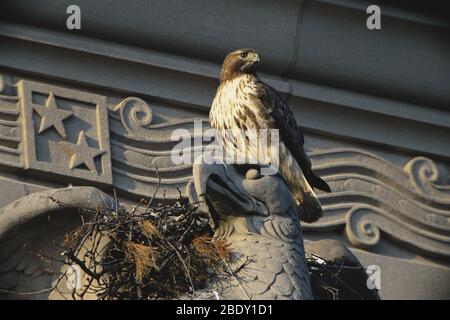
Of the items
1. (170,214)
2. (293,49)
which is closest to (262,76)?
(293,49)

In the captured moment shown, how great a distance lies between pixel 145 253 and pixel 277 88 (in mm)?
3859

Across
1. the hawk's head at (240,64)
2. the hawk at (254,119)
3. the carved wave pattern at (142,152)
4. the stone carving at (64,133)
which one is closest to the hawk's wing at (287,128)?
the hawk at (254,119)

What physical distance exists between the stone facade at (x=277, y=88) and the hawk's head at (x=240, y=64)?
3.22 ft

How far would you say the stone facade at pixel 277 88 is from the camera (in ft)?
44.5

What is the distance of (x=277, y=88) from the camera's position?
14484 millimetres

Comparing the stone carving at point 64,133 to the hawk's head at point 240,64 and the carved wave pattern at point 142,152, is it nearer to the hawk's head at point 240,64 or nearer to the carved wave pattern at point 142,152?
the carved wave pattern at point 142,152

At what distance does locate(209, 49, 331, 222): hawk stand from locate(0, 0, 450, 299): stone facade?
103 centimetres

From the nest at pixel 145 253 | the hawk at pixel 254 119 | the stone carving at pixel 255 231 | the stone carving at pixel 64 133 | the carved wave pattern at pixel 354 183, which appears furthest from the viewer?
the carved wave pattern at pixel 354 183

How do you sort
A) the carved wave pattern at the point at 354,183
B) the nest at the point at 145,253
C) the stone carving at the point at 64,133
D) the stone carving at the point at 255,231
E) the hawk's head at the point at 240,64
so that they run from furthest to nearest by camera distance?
the carved wave pattern at the point at 354,183 < the stone carving at the point at 64,133 < the hawk's head at the point at 240,64 < the nest at the point at 145,253 < the stone carving at the point at 255,231

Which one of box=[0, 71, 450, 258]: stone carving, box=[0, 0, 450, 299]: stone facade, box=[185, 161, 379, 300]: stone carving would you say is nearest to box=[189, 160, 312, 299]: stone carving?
box=[185, 161, 379, 300]: stone carving

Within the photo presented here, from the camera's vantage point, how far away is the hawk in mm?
12344

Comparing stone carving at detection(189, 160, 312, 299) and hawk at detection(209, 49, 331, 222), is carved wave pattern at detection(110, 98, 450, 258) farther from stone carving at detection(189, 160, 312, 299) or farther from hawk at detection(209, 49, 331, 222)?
stone carving at detection(189, 160, 312, 299)
